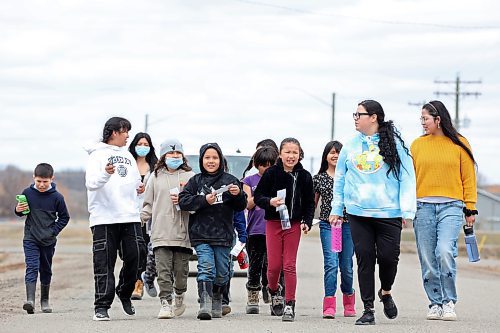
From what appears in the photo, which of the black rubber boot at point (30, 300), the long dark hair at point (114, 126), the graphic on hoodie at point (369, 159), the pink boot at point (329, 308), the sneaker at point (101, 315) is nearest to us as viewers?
the graphic on hoodie at point (369, 159)

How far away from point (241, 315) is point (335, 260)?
3.88 ft

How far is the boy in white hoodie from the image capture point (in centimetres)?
1223

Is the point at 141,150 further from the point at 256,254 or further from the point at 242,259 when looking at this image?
the point at 256,254

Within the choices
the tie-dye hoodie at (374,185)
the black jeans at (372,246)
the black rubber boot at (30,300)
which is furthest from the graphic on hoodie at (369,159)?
the black rubber boot at (30,300)

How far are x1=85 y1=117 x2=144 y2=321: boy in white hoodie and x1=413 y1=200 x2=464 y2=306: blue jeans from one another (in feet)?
9.58

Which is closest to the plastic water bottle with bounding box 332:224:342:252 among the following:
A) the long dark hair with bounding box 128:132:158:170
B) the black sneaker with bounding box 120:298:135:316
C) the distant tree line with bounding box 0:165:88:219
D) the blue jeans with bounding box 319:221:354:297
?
the blue jeans with bounding box 319:221:354:297

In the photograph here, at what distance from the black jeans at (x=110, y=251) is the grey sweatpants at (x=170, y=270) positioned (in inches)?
9.4

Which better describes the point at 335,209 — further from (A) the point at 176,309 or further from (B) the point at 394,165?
(A) the point at 176,309

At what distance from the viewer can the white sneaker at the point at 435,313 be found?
40.7 feet

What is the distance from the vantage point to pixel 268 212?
41.3 ft

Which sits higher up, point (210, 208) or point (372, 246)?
point (210, 208)

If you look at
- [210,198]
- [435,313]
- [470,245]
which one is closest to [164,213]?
[210,198]

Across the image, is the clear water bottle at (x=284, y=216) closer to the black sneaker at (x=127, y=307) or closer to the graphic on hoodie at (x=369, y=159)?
the graphic on hoodie at (x=369, y=159)

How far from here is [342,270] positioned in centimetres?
1334
